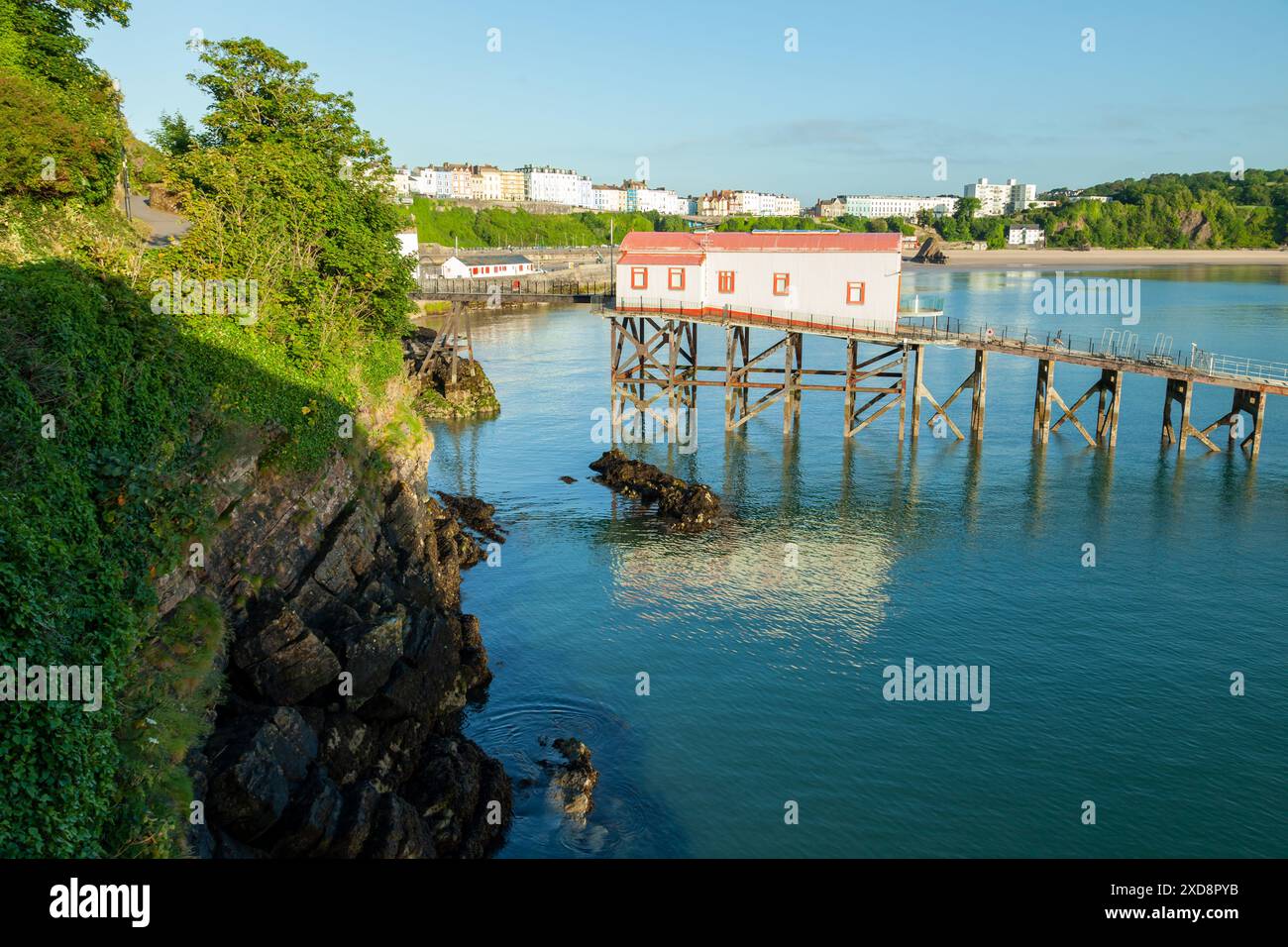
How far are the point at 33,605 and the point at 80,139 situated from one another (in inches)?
820

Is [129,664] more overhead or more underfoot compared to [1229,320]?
more underfoot

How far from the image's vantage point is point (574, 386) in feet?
225

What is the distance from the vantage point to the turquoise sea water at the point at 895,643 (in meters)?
20.6

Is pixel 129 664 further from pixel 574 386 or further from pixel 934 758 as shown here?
pixel 574 386

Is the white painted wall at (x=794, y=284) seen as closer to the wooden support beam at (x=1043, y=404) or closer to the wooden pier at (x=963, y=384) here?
the wooden pier at (x=963, y=384)

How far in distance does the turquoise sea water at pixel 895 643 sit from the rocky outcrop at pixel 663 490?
1192mm

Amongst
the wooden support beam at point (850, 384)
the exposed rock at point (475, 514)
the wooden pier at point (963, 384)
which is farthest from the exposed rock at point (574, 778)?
the wooden support beam at point (850, 384)

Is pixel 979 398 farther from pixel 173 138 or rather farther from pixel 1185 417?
pixel 173 138

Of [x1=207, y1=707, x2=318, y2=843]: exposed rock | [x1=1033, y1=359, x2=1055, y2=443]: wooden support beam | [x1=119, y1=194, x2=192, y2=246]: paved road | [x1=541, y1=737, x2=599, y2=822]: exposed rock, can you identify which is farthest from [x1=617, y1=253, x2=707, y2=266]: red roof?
[x1=207, y1=707, x2=318, y2=843]: exposed rock

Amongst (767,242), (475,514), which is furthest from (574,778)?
(767,242)

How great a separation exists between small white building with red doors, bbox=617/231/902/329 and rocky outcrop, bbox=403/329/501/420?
12.4 meters

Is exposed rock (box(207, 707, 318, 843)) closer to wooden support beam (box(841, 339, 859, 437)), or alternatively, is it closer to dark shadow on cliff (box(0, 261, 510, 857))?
dark shadow on cliff (box(0, 261, 510, 857))

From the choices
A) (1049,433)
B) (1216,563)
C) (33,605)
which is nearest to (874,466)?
(1049,433)

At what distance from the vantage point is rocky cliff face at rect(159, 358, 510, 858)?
1708 centimetres
